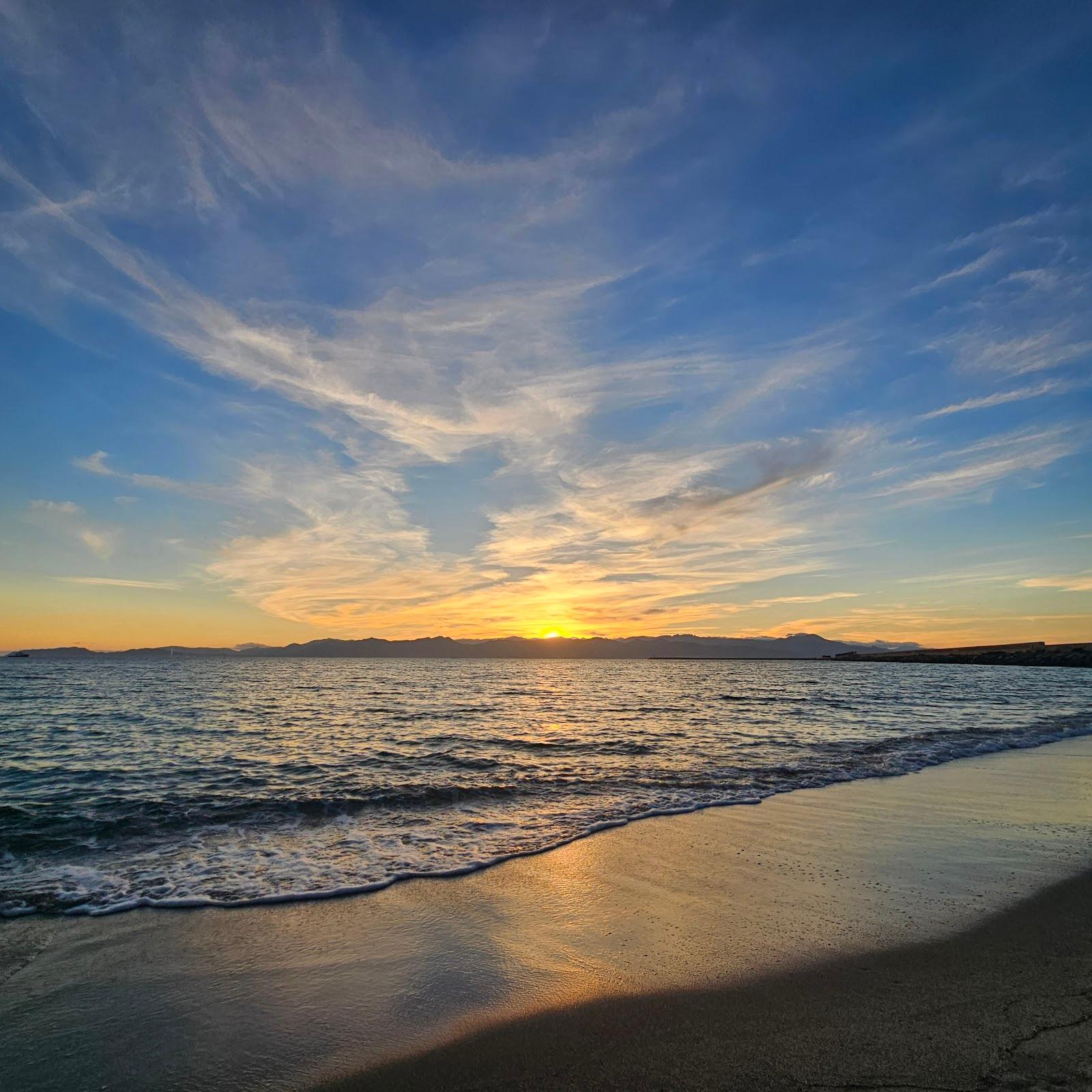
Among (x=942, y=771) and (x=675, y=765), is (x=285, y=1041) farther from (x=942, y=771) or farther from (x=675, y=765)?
(x=942, y=771)

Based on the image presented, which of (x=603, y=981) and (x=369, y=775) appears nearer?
(x=603, y=981)

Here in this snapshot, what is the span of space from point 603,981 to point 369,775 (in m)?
12.3

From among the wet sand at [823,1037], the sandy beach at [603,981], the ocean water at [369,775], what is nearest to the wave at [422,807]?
the ocean water at [369,775]

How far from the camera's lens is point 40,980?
20.0ft

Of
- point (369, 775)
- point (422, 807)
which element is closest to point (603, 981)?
point (422, 807)

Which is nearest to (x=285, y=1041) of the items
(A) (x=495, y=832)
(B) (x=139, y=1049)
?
(B) (x=139, y=1049)

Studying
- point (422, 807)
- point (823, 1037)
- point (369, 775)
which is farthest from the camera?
point (369, 775)

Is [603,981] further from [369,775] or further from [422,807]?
[369,775]

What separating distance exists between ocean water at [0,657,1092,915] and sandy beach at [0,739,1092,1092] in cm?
152

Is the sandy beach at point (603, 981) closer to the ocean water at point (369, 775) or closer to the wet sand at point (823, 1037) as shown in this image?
the wet sand at point (823, 1037)

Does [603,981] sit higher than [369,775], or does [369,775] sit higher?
[603,981]

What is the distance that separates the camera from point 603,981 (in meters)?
5.75

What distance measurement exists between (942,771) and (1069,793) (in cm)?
342

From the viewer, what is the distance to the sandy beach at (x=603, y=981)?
14.7 feet
